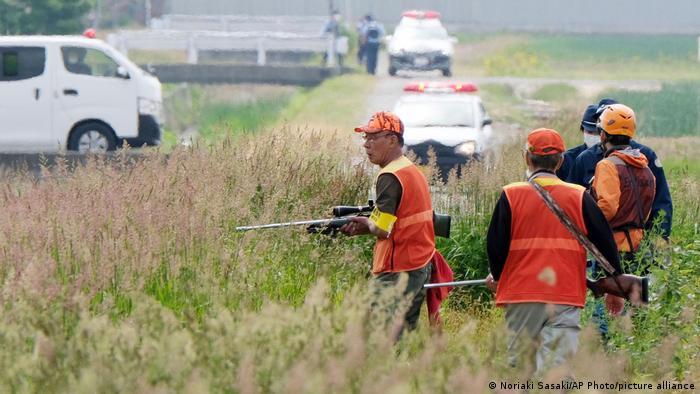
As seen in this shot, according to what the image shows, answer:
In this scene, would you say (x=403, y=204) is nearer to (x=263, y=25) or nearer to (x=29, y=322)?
(x=29, y=322)

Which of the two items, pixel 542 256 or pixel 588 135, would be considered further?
pixel 588 135

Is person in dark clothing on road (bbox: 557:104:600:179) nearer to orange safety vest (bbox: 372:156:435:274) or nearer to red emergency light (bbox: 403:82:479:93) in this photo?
orange safety vest (bbox: 372:156:435:274)

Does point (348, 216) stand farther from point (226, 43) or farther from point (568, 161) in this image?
point (226, 43)

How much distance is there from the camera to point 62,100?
877 inches

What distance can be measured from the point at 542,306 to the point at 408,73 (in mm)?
36779

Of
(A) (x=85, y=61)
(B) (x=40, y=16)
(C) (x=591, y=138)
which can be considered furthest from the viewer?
(B) (x=40, y=16)

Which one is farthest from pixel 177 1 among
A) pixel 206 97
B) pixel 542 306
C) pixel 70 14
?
pixel 542 306

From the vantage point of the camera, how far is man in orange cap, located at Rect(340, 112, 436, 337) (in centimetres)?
812

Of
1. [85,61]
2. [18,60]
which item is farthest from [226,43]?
[18,60]

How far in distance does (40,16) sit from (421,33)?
10.4 meters

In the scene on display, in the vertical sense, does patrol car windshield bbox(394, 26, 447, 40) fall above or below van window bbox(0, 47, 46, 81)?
below

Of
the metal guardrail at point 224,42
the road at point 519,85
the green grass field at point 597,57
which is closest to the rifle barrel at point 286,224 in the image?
the road at point 519,85

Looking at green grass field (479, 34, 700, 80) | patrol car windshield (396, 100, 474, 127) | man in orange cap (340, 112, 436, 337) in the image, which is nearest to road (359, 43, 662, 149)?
green grass field (479, 34, 700, 80)

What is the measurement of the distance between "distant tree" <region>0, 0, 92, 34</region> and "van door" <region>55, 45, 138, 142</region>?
20592mm
